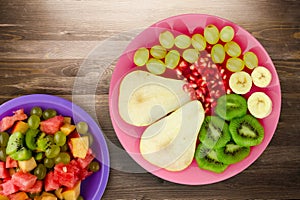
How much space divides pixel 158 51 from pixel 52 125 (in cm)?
45

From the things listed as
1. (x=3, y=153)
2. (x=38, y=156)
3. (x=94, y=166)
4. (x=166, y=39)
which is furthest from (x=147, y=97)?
(x=3, y=153)

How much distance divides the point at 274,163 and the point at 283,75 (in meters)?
0.35

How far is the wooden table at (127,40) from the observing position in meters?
1.73

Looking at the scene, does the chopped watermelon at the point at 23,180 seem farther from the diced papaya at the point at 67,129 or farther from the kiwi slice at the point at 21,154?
the diced papaya at the point at 67,129

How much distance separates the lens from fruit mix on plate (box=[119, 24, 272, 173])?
1.52 metres

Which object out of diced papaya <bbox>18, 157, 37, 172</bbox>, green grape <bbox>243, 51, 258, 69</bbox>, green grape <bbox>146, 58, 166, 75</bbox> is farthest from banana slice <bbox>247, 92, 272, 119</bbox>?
diced papaya <bbox>18, 157, 37, 172</bbox>

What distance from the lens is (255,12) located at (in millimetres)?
1783

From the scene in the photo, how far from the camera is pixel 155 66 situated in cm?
156

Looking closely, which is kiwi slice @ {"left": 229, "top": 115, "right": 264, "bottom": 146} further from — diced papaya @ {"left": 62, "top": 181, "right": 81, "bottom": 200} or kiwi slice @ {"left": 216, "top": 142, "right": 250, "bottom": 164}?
diced papaya @ {"left": 62, "top": 181, "right": 81, "bottom": 200}

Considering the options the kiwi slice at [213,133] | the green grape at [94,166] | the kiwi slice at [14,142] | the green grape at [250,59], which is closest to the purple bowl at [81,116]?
the green grape at [94,166]

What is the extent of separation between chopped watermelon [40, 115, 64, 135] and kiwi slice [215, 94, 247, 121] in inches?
21.9

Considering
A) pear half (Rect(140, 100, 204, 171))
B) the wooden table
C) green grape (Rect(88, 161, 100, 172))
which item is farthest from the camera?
the wooden table

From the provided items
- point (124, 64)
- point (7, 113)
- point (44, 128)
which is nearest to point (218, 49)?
point (124, 64)

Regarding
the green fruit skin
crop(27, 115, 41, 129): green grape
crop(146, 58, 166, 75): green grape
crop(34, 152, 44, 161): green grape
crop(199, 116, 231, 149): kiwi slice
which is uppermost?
crop(146, 58, 166, 75): green grape
